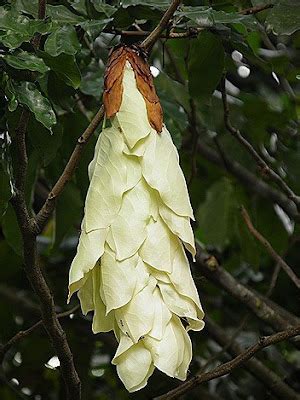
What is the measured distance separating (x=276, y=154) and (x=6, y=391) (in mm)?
715

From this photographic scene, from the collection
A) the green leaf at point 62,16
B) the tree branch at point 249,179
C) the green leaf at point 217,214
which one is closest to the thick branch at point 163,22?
the green leaf at point 62,16

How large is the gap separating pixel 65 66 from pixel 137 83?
112mm

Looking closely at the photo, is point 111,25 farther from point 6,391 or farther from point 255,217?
point 6,391

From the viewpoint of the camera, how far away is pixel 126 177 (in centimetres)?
78

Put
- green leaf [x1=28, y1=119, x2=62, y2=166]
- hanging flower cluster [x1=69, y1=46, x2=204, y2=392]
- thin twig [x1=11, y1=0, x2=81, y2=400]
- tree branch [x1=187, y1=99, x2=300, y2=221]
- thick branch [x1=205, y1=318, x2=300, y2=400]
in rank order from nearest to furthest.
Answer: hanging flower cluster [x1=69, y1=46, x2=204, y2=392] → thin twig [x1=11, y1=0, x2=81, y2=400] → green leaf [x1=28, y1=119, x2=62, y2=166] → thick branch [x1=205, y1=318, x2=300, y2=400] → tree branch [x1=187, y1=99, x2=300, y2=221]

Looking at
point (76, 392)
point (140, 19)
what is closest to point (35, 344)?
point (76, 392)

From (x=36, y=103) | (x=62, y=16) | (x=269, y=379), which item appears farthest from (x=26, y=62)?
(x=269, y=379)

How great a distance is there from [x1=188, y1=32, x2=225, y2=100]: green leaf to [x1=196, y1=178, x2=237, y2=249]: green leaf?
58 centimetres

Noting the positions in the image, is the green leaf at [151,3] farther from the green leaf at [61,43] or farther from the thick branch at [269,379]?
the thick branch at [269,379]

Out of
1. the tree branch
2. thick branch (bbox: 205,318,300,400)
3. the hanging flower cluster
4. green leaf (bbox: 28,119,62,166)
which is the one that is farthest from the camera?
the tree branch

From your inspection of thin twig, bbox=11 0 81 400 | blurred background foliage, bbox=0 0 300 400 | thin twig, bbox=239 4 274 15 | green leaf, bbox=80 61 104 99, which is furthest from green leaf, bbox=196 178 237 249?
thin twig, bbox=11 0 81 400

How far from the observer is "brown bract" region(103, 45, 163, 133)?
812 millimetres

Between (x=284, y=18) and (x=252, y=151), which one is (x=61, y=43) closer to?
(x=284, y=18)

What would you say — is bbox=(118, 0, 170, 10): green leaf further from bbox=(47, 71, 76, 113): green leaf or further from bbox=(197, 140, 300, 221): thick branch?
bbox=(197, 140, 300, 221): thick branch
